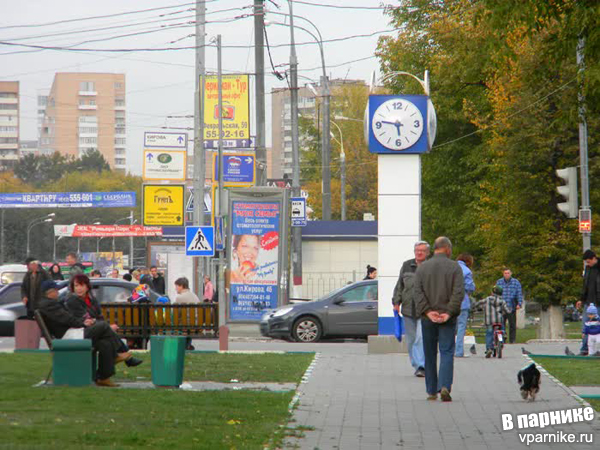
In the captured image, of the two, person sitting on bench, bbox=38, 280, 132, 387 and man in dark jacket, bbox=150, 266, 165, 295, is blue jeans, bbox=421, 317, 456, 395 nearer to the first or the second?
person sitting on bench, bbox=38, 280, 132, 387

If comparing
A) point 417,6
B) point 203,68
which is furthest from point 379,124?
point 417,6

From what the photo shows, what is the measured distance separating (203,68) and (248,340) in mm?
9352

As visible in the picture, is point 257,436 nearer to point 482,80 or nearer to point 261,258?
point 261,258

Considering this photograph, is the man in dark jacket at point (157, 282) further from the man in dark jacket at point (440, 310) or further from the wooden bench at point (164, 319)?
the man in dark jacket at point (440, 310)

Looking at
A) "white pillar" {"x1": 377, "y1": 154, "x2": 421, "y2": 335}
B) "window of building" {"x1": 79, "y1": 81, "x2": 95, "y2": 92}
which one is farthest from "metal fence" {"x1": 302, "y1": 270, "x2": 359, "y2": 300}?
"window of building" {"x1": 79, "y1": 81, "x2": 95, "y2": 92}

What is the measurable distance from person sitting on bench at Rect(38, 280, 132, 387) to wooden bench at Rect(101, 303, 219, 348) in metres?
5.62

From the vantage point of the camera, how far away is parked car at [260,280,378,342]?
24859 millimetres

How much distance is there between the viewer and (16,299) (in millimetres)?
27016

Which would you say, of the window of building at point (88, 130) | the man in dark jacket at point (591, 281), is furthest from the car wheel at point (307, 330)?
the window of building at point (88, 130)

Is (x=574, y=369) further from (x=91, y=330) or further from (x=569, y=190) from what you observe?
(x=569, y=190)

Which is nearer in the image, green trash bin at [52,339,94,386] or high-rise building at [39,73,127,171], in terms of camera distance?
green trash bin at [52,339,94,386]

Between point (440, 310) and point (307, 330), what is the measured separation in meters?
13.1

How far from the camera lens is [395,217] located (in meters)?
20.3

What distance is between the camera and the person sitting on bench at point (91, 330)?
13758 millimetres
